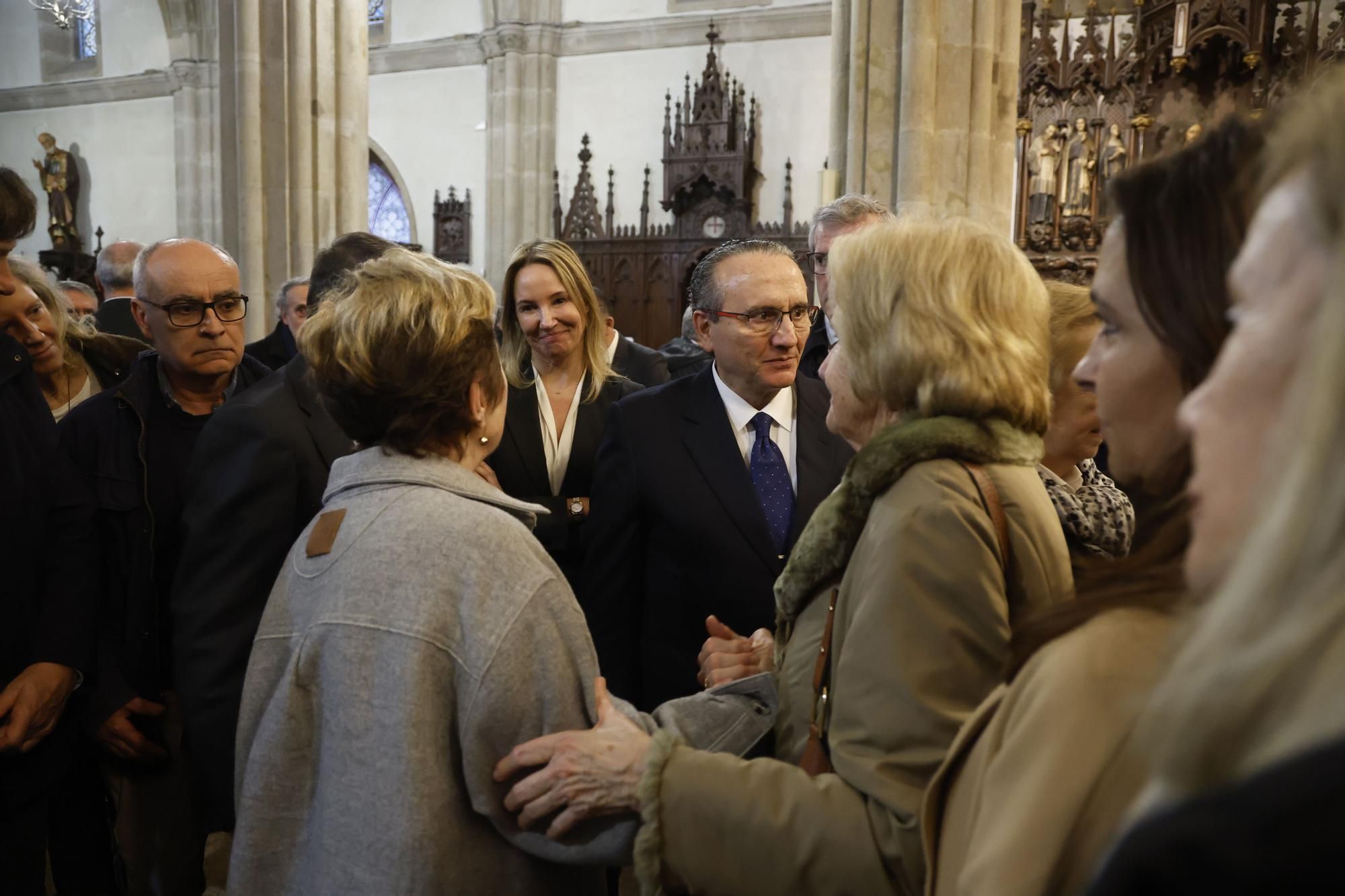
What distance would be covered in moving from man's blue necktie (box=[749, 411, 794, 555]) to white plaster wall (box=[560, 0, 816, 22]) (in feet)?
41.9

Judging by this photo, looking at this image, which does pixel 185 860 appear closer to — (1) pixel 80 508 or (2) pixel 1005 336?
(1) pixel 80 508

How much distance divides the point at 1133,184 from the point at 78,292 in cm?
A: 624

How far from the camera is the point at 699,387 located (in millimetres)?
2801

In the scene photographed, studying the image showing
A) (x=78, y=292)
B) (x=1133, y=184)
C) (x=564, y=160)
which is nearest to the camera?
(x=1133, y=184)

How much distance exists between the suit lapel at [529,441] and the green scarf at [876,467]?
166 centimetres

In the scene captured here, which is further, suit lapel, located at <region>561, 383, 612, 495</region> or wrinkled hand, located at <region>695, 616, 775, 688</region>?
suit lapel, located at <region>561, 383, 612, 495</region>

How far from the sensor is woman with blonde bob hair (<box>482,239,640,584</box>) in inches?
121

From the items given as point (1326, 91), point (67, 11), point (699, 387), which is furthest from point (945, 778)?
point (67, 11)

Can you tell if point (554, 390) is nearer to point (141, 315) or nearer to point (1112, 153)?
point (141, 315)

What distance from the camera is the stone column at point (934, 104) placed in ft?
18.4

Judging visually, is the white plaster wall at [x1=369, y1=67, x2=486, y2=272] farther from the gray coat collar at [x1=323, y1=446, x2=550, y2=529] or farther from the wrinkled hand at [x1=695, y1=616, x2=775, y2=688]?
the gray coat collar at [x1=323, y1=446, x2=550, y2=529]

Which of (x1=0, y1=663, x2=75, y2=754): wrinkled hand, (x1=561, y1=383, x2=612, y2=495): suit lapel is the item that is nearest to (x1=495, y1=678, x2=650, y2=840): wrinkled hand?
(x1=0, y1=663, x2=75, y2=754): wrinkled hand

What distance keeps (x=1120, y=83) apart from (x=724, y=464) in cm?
778

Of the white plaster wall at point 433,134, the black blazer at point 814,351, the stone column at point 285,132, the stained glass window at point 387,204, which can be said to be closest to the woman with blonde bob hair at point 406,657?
the black blazer at point 814,351
